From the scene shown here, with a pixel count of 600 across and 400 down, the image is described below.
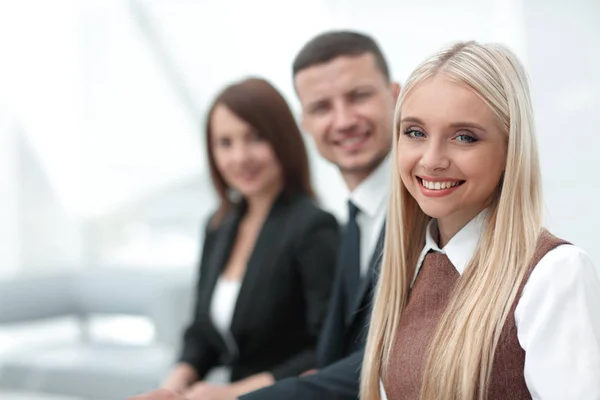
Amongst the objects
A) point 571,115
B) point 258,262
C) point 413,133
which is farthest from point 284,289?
point 413,133

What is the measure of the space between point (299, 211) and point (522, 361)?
1099 mm

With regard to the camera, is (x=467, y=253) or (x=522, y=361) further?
(x=467, y=253)

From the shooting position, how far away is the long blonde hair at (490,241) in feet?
→ 3.24

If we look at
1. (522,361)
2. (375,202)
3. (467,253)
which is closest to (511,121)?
(467,253)

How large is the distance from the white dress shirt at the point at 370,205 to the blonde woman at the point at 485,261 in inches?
18.5

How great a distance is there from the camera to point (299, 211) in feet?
6.63

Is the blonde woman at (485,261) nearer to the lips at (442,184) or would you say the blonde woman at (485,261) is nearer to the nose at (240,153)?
the lips at (442,184)

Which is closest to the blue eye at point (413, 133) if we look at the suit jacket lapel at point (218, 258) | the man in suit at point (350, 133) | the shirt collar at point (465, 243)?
the shirt collar at point (465, 243)

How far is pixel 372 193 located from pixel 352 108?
7.5 inches

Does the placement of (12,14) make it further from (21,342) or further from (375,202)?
(375,202)

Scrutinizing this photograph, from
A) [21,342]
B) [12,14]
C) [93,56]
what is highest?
[12,14]

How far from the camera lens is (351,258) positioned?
5.31ft

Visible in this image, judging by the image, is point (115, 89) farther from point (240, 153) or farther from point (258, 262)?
point (258, 262)

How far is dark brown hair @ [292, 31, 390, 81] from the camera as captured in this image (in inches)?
63.3
